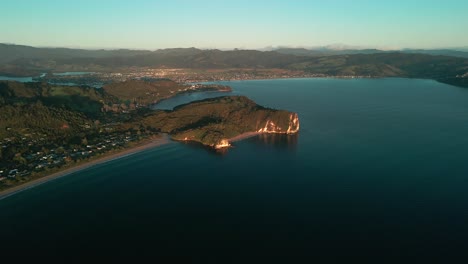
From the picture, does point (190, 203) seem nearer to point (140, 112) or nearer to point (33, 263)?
point (33, 263)

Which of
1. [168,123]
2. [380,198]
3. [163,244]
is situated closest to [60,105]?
[168,123]

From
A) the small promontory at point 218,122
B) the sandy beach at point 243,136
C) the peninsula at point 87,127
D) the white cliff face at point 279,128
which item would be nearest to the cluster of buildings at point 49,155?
the peninsula at point 87,127

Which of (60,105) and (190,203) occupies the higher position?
(60,105)

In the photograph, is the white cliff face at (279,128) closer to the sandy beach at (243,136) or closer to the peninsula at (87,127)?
the peninsula at (87,127)

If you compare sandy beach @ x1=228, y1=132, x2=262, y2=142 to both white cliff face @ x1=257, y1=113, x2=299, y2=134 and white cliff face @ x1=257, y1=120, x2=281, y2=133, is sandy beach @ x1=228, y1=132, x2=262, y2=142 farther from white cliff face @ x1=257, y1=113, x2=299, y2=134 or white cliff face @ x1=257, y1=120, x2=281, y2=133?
white cliff face @ x1=257, y1=113, x2=299, y2=134

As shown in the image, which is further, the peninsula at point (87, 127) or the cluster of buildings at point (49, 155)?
the peninsula at point (87, 127)
